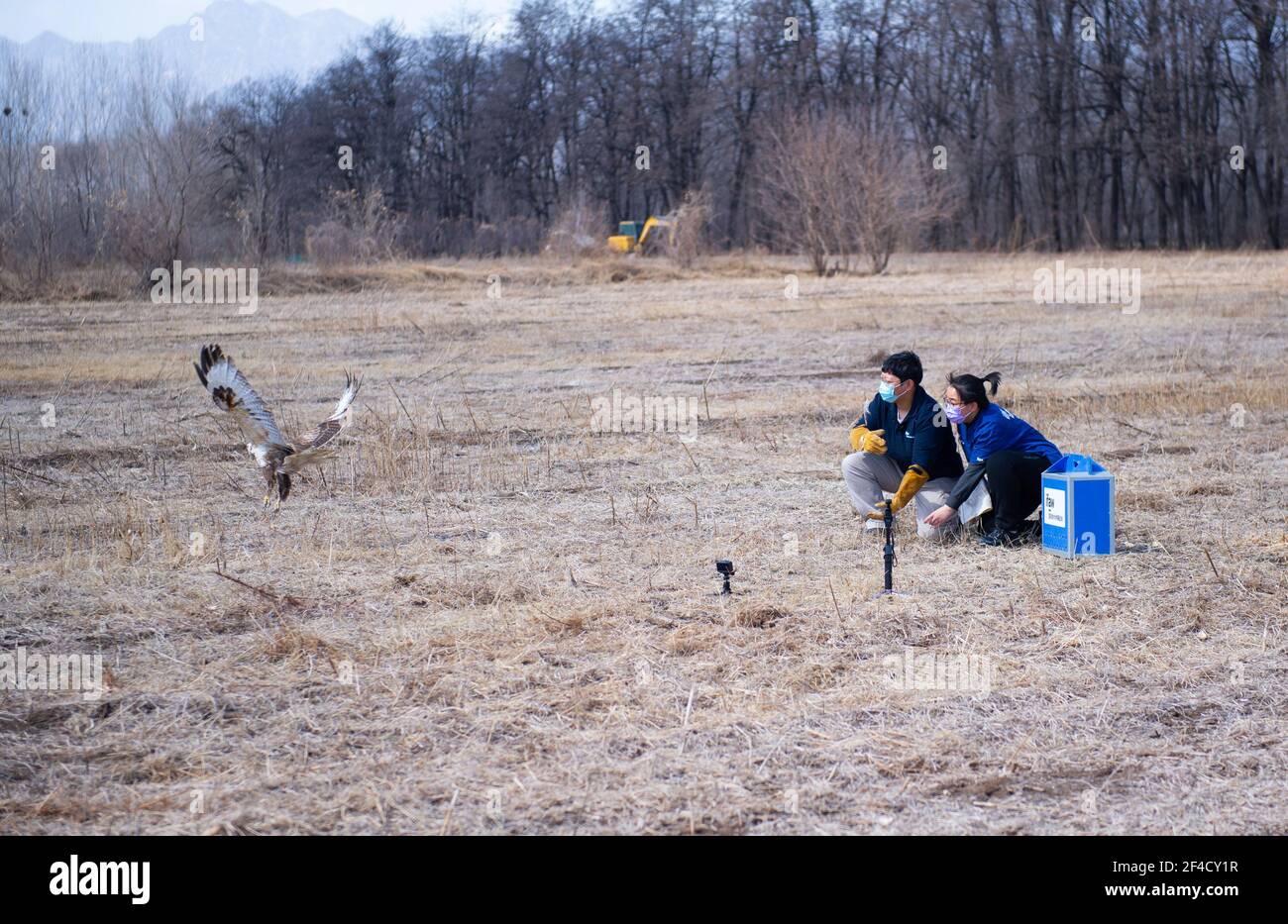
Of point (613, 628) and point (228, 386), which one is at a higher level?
point (228, 386)

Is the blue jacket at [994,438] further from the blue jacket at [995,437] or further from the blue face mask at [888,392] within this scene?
the blue face mask at [888,392]

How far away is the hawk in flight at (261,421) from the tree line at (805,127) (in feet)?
70.9

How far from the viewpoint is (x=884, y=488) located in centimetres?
748

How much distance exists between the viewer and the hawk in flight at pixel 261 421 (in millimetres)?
6891

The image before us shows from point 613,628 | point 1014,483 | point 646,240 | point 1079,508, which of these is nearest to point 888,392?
point 1014,483

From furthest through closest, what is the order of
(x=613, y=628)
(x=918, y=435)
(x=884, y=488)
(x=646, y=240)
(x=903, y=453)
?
(x=646, y=240), (x=884, y=488), (x=903, y=453), (x=918, y=435), (x=613, y=628)

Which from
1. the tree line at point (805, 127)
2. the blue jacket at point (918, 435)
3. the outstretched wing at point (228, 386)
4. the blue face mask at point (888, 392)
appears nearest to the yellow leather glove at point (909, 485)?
the blue jacket at point (918, 435)

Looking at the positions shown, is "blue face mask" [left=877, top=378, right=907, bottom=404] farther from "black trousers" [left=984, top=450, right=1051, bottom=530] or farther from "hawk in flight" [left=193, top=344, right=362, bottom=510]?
"hawk in flight" [left=193, top=344, right=362, bottom=510]

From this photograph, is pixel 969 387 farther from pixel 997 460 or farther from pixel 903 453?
pixel 903 453

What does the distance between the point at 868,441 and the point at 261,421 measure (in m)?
3.46

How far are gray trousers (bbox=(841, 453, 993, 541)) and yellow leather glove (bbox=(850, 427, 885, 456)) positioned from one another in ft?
0.40

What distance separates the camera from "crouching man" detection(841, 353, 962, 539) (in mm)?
7035

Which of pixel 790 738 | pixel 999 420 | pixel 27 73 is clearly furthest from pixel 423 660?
pixel 27 73

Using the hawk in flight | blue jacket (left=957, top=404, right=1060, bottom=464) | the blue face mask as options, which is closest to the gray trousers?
blue jacket (left=957, top=404, right=1060, bottom=464)
